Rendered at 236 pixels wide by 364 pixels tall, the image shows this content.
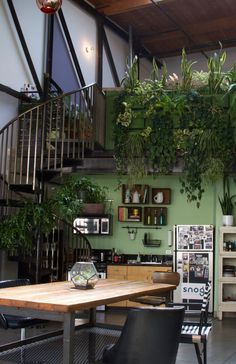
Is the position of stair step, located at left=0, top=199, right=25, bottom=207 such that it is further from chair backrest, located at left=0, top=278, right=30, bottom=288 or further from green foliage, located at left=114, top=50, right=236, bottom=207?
chair backrest, located at left=0, top=278, right=30, bottom=288

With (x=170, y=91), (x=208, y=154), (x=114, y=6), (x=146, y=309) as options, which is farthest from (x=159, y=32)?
(x=146, y=309)

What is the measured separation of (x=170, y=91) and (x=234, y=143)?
1369mm

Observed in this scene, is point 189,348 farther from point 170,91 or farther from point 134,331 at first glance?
point 170,91

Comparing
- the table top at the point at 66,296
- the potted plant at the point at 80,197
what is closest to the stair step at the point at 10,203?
the potted plant at the point at 80,197

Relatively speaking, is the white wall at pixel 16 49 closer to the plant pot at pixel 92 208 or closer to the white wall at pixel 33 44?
the white wall at pixel 33 44

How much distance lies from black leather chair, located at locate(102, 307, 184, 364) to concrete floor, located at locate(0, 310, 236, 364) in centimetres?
227

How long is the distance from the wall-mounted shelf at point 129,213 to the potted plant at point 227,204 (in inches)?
64.5

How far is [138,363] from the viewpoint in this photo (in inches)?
127

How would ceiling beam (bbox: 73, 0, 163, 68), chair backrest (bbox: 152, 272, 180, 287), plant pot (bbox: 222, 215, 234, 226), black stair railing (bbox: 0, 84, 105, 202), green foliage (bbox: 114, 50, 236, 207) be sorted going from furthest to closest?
ceiling beam (bbox: 73, 0, 163, 68), plant pot (bbox: 222, 215, 234, 226), green foliage (bbox: 114, 50, 236, 207), black stair railing (bbox: 0, 84, 105, 202), chair backrest (bbox: 152, 272, 180, 287)

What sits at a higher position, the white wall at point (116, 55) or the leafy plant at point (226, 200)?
the white wall at point (116, 55)

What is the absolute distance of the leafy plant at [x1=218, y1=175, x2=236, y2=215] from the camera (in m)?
9.22

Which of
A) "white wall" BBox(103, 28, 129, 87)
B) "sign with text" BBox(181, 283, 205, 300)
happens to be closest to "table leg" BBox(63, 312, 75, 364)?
"sign with text" BBox(181, 283, 205, 300)

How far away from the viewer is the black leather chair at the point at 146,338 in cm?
322

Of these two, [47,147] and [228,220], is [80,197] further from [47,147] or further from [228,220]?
[228,220]
